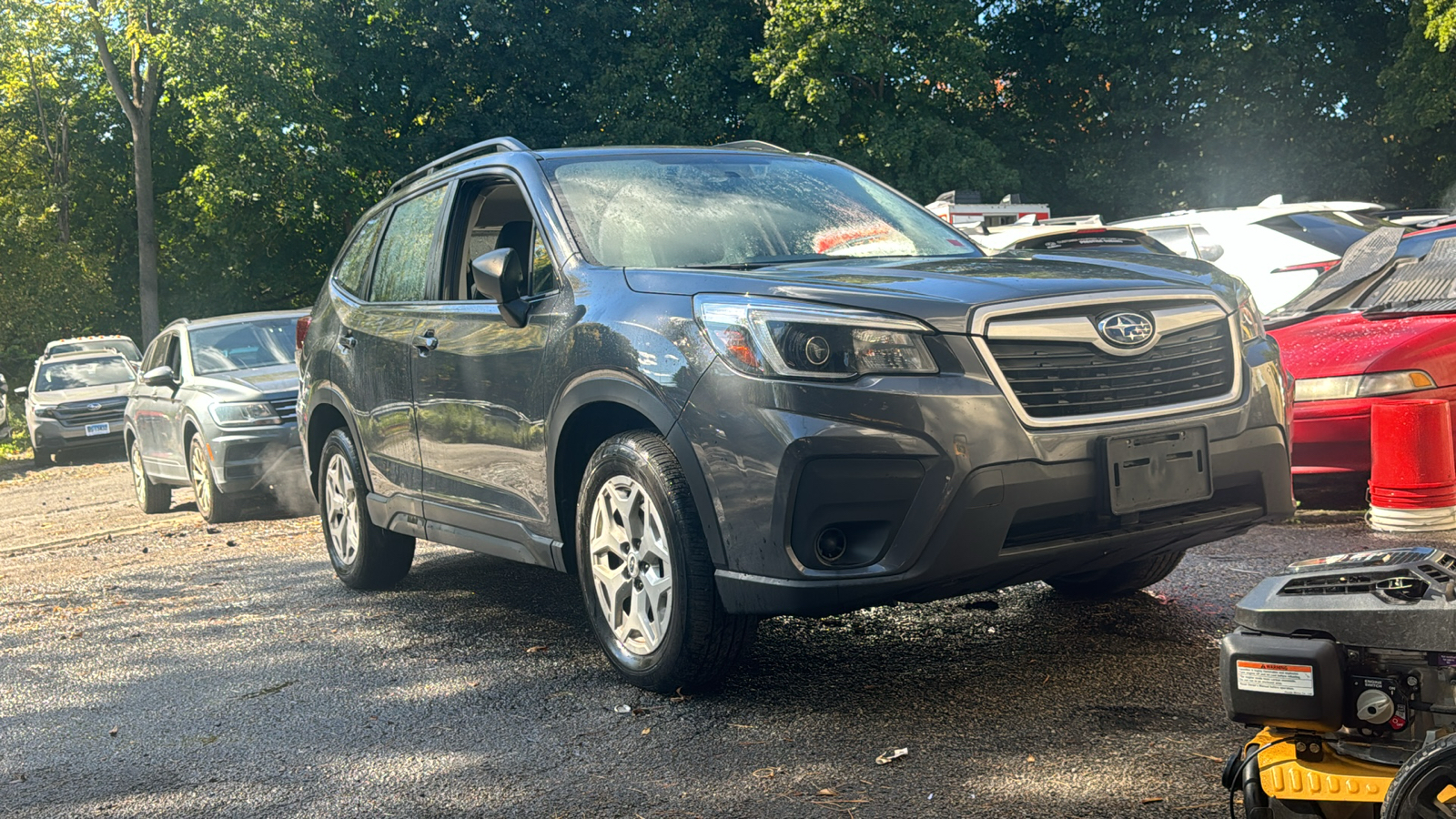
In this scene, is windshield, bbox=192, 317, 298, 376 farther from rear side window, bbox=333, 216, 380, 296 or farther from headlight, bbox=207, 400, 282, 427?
rear side window, bbox=333, 216, 380, 296

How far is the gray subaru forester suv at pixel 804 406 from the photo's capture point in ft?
12.2

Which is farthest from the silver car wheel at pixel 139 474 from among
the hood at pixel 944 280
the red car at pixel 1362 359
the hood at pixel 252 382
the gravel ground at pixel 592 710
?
the red car at pixel 1362 359

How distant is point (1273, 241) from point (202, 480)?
9659mm

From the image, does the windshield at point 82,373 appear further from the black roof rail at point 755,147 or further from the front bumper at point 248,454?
the black roof rail at point 755,147

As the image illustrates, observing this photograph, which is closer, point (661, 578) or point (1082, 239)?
point (661, 578)

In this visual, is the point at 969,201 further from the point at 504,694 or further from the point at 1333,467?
the point at 504,694

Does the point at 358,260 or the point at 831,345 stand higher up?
the point at 358,260

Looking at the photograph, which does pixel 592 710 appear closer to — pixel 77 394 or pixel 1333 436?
pixel 1333 436

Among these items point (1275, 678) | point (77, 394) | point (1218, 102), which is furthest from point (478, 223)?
point (1218, 102)

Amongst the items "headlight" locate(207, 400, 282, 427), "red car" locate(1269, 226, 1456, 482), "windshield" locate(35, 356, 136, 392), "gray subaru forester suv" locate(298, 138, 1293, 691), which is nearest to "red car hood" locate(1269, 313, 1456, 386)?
"red car" locate(1269, 226, 1456, 482)

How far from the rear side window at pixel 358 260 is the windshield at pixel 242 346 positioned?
17.0ft

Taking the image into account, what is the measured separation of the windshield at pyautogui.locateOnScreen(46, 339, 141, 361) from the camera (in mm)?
24688

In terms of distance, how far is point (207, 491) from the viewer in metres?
11.0

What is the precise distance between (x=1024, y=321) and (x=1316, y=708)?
5.03 ft
